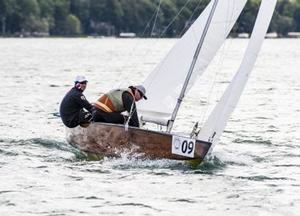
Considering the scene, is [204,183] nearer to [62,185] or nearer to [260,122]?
[62,185]

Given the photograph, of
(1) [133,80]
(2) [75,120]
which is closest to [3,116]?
(2) [75,120]

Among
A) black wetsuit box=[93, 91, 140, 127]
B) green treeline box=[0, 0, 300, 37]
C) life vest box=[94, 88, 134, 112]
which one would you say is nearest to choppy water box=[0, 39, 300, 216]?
black wetsuit box=[93, 91, 140, 127]

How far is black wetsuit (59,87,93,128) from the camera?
14578mm

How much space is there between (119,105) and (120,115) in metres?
0.16

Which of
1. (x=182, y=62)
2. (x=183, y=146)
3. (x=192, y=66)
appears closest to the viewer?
(x=183, y=146)

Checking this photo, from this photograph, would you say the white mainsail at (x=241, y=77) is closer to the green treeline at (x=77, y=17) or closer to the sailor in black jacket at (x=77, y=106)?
the sailor in black jacket at (x=77, y=106)

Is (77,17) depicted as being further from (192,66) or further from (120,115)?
(120,115)

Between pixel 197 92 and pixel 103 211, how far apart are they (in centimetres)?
2344

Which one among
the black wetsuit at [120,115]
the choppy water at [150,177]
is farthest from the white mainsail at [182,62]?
the choppy water at [150,177]

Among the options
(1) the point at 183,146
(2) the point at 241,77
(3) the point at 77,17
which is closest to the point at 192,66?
(2) the point at 241,77

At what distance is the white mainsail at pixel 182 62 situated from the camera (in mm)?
14859

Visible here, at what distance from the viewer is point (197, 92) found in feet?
113

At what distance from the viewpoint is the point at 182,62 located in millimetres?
15305

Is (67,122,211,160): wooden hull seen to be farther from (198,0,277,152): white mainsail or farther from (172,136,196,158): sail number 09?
(198,0,277,152): white mainsail
